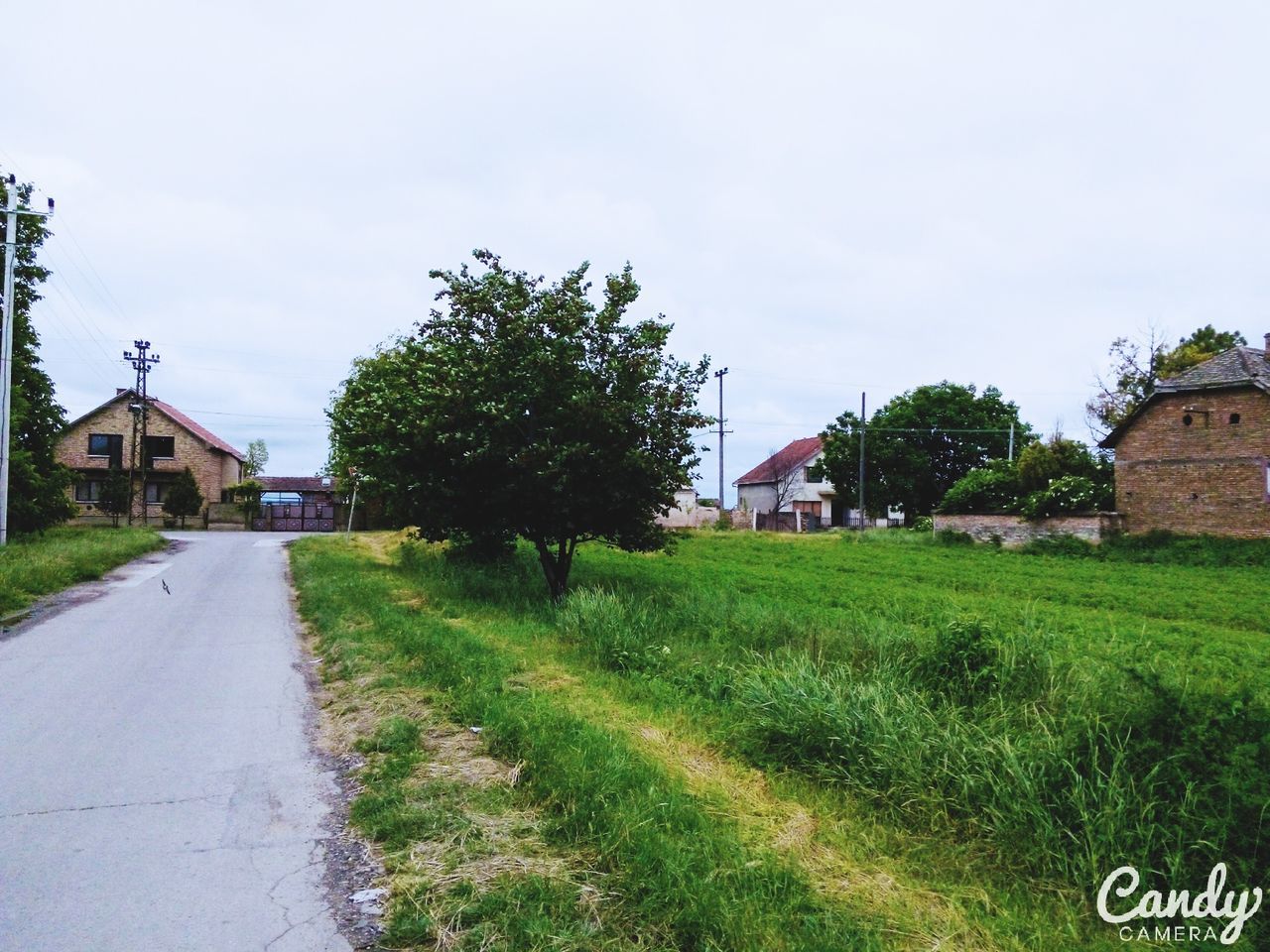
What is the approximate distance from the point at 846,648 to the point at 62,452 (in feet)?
193

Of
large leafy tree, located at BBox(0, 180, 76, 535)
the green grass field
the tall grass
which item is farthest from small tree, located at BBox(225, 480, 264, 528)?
the green grass field

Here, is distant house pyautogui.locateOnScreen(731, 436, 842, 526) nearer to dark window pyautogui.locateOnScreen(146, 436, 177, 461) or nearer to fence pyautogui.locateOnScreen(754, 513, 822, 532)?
fence pyautogui.locateOnScreen(754, 513, 822, 532)

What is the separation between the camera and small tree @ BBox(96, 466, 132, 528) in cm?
4753

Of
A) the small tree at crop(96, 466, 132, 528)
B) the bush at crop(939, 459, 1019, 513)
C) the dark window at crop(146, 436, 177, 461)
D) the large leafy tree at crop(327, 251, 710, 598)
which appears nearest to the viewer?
the large leafy tree at crop(327, 251, 710, 598)

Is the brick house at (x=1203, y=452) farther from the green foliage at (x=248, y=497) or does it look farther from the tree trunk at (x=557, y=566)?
the green foliage at (x=248, y=497)

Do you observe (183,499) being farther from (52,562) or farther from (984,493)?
(984,493)

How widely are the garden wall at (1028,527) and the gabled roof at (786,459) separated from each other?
3749cm

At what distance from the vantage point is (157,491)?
54.3 m

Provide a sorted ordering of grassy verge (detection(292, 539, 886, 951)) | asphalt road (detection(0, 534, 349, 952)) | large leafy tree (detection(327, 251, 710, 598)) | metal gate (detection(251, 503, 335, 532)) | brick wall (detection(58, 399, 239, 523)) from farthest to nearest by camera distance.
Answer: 1. brick wall (detection(58, 399, 239, 523))
2. metal gate (detection(251, 503, 335, 532))
3. large leafy tree (detection(327, 251, 710, 598))
4. asphalt road (detection(0, 534, 349, 952))
5. grassy verge (detection(292, 539, 886, 951))

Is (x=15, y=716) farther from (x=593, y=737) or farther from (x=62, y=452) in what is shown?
(x=62, y=452)

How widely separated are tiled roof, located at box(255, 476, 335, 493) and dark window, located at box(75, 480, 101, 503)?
10.8m

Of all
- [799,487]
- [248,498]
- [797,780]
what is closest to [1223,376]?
[797,780]

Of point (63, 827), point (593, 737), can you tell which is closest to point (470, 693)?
point (593, 737)

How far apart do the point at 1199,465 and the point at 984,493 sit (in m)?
8.14
